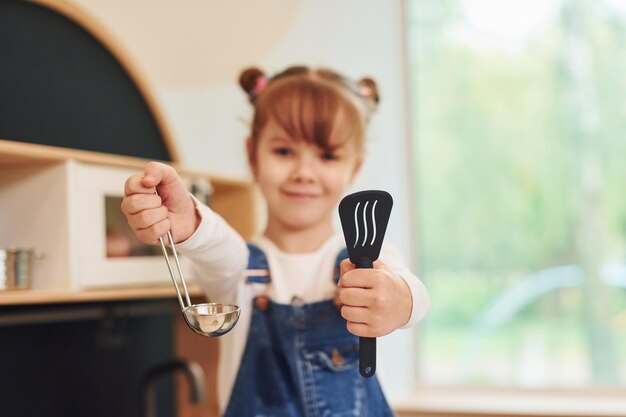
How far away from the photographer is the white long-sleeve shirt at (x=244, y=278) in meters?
0.86

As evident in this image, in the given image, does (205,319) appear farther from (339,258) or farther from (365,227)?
(339,258)

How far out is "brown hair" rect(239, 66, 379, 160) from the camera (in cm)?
92

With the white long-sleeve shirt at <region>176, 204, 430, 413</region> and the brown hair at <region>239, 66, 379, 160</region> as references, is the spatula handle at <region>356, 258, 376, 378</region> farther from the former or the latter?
the brown hair at <region>239, 66, 379, 160</region>

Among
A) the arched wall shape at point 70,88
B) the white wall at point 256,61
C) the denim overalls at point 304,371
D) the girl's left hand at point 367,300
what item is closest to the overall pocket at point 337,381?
the denim overalls at point 304,371

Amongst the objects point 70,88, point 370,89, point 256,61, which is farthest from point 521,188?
point 70,88

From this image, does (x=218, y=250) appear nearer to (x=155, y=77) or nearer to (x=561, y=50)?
(x=155, y=77)

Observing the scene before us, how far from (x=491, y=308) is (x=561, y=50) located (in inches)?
24.6

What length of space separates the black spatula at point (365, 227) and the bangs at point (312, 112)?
294 millimetres

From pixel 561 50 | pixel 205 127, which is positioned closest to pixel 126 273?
pixel 205 127

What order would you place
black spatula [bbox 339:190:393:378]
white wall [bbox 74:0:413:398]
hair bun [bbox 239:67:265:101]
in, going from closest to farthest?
1. black spatula [bbox 339:190:393:378]
2. hair bun [bbox 239:67:265:101]
3. white wall [bbox 74:0:413:398]

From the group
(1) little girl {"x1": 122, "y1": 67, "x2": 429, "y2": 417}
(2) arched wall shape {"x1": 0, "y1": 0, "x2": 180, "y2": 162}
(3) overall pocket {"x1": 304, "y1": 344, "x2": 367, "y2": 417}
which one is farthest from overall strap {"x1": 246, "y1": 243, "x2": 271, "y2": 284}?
(2) arched wall shape {"x1": 0, "y1": 0, "x2": 180, "y2": 162}

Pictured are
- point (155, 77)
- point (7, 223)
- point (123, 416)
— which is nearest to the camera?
point (7, 223)

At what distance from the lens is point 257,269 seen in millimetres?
934

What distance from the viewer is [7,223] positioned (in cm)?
96
